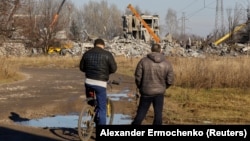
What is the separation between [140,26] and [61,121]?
68.8m

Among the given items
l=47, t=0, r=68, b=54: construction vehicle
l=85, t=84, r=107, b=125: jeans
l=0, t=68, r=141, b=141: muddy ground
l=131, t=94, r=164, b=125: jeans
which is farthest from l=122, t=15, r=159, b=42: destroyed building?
l=131, t=94, r=164, b=125: jeans

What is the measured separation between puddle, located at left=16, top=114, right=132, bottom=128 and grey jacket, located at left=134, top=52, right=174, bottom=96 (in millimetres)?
2856

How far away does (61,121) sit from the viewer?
1284 centimetres

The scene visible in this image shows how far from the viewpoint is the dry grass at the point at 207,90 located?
1431 centimetres

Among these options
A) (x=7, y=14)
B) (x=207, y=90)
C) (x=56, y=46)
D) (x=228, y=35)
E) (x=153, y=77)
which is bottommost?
(x=56, y=46)

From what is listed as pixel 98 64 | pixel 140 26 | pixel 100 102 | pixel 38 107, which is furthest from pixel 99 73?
pixel 140 26

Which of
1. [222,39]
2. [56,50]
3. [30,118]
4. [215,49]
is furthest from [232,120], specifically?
[222,39]

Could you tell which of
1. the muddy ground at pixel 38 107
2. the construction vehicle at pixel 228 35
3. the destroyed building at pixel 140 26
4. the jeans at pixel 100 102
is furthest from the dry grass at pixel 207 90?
the destroyed building at pixel 140 26

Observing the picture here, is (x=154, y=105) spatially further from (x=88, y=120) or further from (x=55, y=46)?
(x=55, y=46)

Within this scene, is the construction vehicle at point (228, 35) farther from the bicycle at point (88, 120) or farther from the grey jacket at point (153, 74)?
the bicycle at point (88, 120)

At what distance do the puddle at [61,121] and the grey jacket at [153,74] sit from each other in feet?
9.37

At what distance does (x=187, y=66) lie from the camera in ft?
76.0

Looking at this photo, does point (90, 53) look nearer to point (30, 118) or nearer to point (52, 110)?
point (30, 118)

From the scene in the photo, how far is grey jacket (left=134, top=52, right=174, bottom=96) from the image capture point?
971cm
